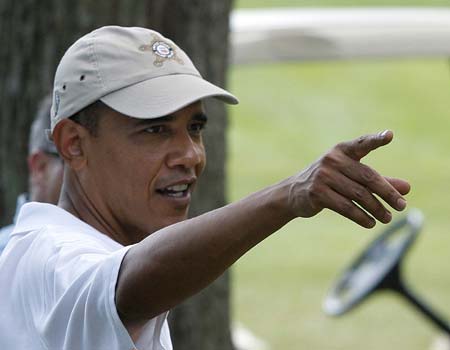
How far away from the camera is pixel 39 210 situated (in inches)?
110

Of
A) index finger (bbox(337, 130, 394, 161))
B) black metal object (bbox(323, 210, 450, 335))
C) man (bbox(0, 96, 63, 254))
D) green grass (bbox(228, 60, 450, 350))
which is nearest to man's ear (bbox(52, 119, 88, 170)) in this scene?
index finger (bbox(337, 130, 394, 161))

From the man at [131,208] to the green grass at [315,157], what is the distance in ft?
20.7

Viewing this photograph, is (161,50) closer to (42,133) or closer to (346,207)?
(346,207)

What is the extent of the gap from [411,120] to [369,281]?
1296 centimetres

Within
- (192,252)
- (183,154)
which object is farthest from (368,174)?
(183,154)

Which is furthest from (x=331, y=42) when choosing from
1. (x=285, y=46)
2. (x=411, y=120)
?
(x=411, y=120)

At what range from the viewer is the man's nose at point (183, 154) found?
284 centimetres

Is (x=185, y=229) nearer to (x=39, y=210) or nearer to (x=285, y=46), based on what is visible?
(x=39, y=210)

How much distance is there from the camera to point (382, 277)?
6.42m

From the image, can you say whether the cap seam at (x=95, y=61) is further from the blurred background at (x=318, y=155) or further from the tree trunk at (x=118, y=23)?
the blurred background at (x=318, y=155)

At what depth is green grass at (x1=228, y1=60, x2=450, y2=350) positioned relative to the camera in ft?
36.2

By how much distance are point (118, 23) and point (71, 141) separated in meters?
2.19

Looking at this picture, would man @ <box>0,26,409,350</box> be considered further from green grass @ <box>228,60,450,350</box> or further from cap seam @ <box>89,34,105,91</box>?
green grass @ <box>228,60,450,350</box>

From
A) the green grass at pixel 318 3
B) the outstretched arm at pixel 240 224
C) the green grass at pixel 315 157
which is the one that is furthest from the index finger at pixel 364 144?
the green grass at pixel 318 3
